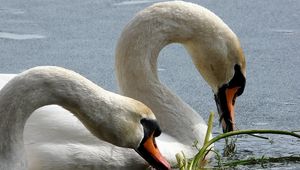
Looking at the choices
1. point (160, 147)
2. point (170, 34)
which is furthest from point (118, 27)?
point (160, 147)

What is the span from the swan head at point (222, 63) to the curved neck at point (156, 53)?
0.06 ft

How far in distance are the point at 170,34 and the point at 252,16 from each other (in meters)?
2.73

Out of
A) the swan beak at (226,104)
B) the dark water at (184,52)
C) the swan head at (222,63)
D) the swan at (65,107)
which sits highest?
the swan at (65,107)

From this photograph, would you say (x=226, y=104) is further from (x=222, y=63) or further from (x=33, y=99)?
(x=33, y=99)

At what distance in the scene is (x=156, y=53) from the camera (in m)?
5.65

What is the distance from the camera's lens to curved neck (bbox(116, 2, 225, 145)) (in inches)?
219

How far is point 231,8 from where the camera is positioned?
27.6ft

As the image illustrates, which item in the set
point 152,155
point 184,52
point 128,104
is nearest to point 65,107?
point 128,104

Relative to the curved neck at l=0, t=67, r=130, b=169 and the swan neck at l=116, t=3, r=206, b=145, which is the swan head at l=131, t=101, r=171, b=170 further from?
the swan neck at l=116, t=3, r=206, b=145

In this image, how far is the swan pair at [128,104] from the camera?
4.21m

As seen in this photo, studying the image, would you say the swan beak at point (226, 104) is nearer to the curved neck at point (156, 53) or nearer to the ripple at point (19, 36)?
the curved neck at point (156, 53)

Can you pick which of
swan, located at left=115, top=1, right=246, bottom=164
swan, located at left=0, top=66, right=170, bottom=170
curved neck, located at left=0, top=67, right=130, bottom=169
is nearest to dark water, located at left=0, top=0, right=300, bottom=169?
swan, located at left=115, top=1, right=246, bottom=164

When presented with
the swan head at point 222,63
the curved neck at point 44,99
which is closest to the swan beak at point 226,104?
the swan head at point 222,63

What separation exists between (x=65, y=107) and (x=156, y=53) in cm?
142
